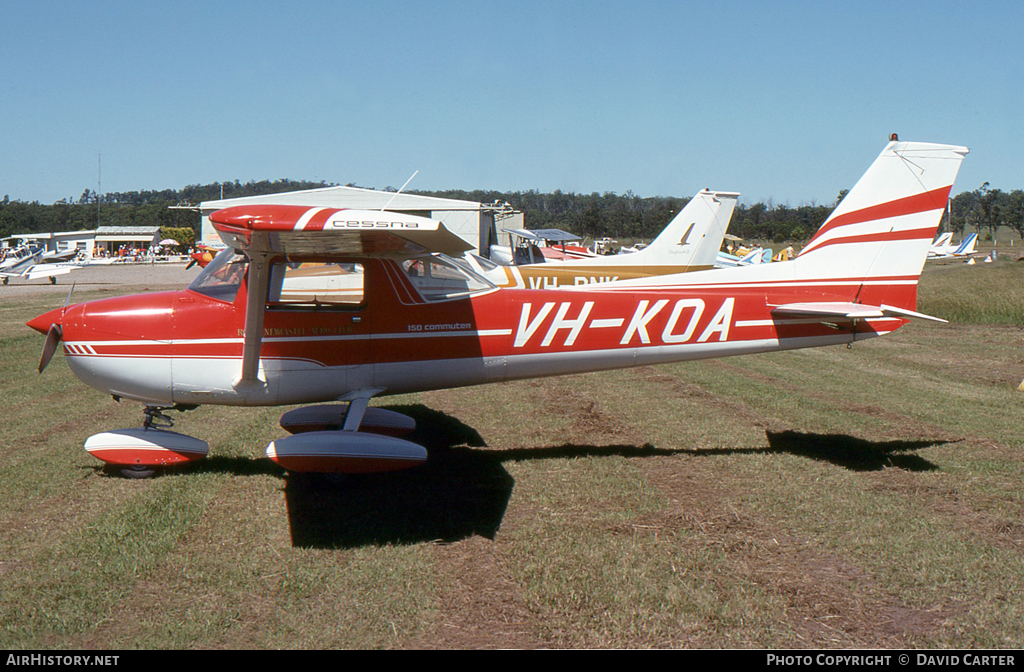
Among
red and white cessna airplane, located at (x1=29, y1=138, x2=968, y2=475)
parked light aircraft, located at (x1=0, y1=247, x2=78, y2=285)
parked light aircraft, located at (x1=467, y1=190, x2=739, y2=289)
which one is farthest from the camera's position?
parked light aircraft, located at (x1=0, y1=247, x2=78, y2=285)

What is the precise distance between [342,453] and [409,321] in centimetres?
126

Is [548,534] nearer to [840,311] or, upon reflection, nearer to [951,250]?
[840,311]

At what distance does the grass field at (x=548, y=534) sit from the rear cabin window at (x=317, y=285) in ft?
5.00

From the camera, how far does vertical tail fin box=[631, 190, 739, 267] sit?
15391mm

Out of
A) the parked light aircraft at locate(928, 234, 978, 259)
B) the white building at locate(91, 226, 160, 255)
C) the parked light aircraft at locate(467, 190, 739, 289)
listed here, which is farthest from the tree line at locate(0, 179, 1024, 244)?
the parked light aircraft at locate(467, 190, 739, 289)

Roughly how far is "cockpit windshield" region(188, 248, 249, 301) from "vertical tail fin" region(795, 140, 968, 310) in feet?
16.9

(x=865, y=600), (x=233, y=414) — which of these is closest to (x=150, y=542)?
(x=233, y=414)

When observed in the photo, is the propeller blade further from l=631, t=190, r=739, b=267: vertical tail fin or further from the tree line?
the tree line

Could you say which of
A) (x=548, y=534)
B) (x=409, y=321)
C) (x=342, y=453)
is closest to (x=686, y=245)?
(x=409, y=321)

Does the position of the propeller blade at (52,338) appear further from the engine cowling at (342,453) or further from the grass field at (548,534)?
the engine cowling at (342,453)

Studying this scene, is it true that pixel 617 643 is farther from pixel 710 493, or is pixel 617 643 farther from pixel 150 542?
pixel 150 542

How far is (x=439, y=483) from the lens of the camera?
6.05 meters

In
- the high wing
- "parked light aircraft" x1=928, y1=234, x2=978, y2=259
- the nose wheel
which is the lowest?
the nose wheel

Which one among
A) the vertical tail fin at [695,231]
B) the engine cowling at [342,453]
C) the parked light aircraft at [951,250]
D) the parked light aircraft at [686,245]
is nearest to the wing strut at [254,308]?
the engine cowling at [342,453]
